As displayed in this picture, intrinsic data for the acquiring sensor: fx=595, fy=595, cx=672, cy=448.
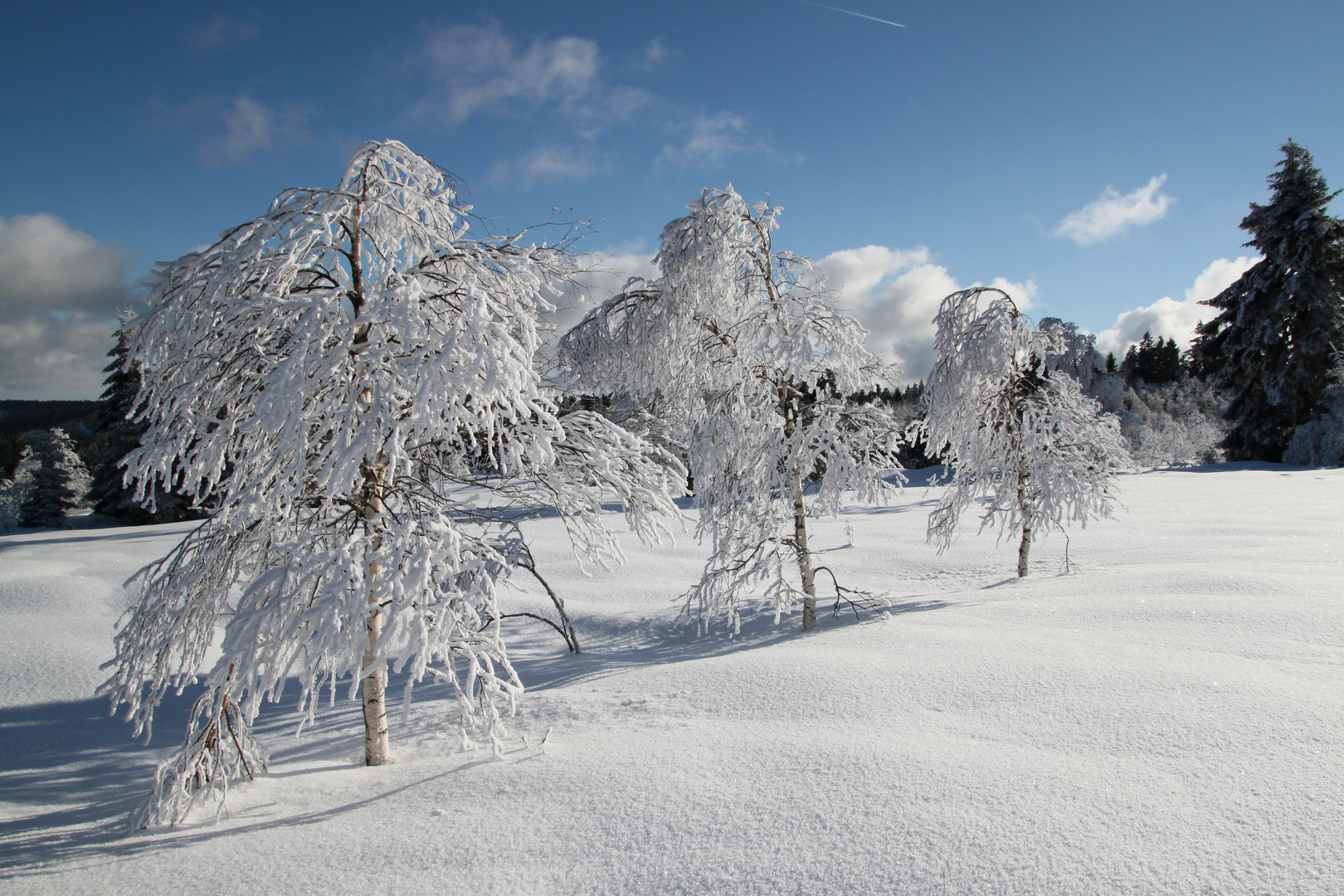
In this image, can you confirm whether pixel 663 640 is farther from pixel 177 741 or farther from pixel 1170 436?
pixel 1170 436

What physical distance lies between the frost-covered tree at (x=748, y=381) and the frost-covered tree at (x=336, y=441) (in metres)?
2.80

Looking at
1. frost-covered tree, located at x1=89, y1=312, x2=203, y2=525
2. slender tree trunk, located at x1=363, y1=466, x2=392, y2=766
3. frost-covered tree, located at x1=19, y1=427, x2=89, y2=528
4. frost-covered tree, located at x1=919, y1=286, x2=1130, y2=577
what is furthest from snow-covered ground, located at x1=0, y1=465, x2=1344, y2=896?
frost-covered tree, located at x1=19, y1=427, x2=89, y2=528

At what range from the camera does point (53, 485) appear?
22.8 m

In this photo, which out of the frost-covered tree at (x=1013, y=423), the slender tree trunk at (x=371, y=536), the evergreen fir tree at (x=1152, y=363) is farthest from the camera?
the evergreen fir tree at (x=1152, y=363)

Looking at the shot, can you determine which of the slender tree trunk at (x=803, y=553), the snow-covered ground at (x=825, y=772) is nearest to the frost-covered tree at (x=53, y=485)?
the snow-covered ground at (x=825, y=772)

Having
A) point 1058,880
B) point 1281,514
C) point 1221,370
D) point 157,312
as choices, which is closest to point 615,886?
point 1058,880

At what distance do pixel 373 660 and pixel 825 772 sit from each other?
2709 millimetres

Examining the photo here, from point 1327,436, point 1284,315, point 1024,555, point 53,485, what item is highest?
point 1284,315

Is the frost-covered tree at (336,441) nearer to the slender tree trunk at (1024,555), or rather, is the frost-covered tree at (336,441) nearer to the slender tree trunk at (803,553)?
the slender tree trunk at (803,553)

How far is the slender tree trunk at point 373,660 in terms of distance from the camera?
12.0ft

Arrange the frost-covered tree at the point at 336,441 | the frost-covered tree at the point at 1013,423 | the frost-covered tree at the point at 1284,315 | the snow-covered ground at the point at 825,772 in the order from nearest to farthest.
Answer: the snow-covered ground at the point at 825,772, the frost-covered tree at the point at 336,441, the frost-covered tree at the point at 1013,423, the frost-covered tree at the point at 1284,315

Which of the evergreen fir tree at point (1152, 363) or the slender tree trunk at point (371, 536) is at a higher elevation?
the evergreen fir tree at point (1152, 363)

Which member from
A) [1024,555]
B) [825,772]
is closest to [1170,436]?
[1024,555]

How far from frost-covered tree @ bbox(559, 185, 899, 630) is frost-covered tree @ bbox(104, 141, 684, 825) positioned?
2.80 metres
